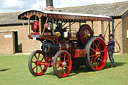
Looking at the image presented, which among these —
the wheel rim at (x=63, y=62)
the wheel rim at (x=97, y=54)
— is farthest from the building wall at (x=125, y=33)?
the wheel rim at (x=63, y=62)

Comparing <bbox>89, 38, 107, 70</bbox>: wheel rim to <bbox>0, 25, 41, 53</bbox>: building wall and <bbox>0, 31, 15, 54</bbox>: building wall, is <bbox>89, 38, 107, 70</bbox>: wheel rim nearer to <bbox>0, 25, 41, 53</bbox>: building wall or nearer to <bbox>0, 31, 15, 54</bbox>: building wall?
<bbox>0, 25, 41, 53</bbox>: building wall

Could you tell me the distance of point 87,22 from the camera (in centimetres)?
2105

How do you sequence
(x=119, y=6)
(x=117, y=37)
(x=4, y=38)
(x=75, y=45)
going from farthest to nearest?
(x=4, y=38), (x=119, y=6), (x=117, y=37), (x=75, y=45)

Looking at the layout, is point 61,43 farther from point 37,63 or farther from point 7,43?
point 7,43

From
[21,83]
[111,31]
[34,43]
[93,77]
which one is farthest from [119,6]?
[21,83]

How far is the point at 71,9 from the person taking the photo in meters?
24.1

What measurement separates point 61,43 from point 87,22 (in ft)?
38.3

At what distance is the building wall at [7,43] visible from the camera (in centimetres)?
2345

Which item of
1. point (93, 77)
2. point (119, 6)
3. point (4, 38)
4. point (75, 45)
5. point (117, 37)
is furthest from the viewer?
point (4, 38)

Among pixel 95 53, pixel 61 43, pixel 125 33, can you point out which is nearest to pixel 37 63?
pixel 61 43

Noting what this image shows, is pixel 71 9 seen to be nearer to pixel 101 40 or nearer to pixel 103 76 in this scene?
pixel 101 40

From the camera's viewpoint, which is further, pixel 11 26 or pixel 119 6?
pixel 11 26

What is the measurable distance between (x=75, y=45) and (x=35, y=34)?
199 cm

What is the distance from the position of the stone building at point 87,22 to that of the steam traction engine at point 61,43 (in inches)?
346
